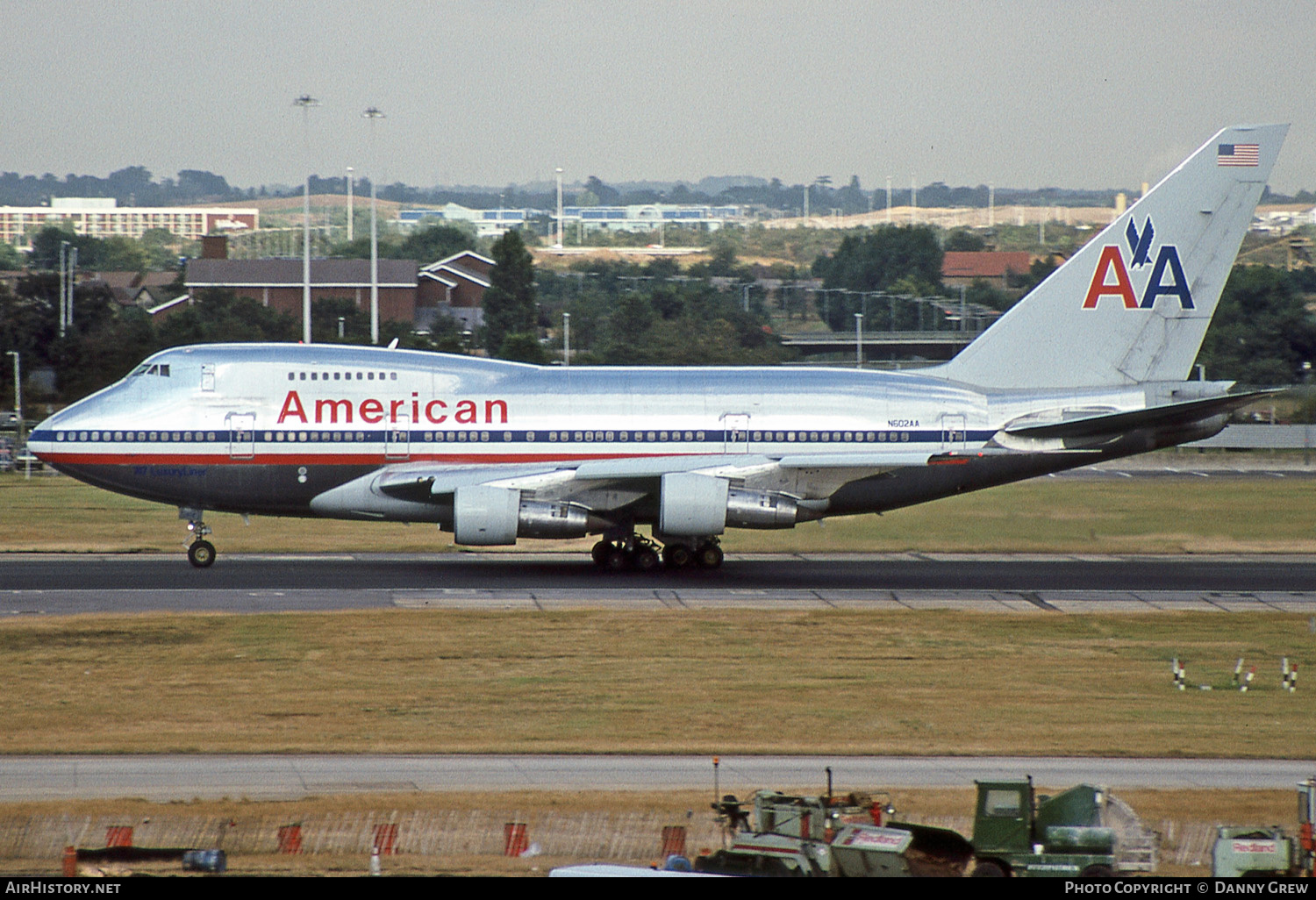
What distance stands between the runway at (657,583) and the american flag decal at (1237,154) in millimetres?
11760

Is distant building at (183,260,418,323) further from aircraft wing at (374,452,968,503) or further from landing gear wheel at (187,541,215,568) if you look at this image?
aircraft wing at (374,452,968,503)

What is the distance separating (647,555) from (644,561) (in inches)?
6.9

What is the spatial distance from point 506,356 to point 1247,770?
67392 mm

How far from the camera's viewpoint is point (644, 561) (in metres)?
39.9

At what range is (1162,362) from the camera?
40.8 metres

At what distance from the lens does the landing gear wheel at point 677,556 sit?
39.8m

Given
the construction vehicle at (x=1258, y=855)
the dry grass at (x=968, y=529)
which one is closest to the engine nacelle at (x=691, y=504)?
the dry grass at (x=968, y=529)

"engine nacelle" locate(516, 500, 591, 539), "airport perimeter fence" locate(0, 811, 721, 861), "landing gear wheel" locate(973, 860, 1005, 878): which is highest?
"engine nacelle" locate(516, 500, 591, 539)

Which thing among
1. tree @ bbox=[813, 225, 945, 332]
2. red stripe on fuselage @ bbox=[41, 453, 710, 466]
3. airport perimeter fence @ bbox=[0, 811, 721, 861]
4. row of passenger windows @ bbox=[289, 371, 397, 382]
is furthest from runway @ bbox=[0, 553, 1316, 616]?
tree @ bbox=[813, 225, 945, 332]

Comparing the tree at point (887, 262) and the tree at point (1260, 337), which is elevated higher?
the tree at point (887, 262)

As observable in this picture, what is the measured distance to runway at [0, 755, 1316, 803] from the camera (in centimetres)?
1891

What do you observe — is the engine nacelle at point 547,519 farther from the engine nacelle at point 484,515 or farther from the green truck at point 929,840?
the green truck at point 929,840

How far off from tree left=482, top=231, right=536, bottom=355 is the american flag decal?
81.0 meters

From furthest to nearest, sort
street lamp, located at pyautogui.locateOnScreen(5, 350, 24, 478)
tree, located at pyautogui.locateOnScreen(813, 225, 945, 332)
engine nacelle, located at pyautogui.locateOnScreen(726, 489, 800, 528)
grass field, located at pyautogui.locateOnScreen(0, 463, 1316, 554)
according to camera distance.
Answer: tree, located at pyautogui.locateOnScreen(813, 225, 945, 332)
street lamp, located at pyautogui.locateOnScreen(5, 350, 24, 478)
grass field, located at pyautogui.locateOnScreen(0, 463, 1316, 554)
engine nacelle, located at pyautogui.locateOnScreen(726, 489, 800, 528)
